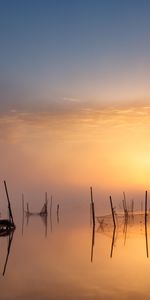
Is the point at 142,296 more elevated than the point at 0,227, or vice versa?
the point at 142,296

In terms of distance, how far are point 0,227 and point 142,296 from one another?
31226 millimetres

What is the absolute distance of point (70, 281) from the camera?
17.3 meters

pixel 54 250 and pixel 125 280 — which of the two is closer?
pixel 125 280

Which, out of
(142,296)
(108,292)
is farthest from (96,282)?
(142,296)

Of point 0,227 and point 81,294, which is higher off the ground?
point 81,294

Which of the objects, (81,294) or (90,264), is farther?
(90,264)

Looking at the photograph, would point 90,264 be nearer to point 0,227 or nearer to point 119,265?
point 119,265

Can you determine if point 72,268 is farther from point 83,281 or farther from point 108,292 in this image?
point 108,292

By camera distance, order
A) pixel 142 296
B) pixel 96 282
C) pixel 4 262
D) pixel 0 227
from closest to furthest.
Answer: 1. pixel 142 296
2. pixel 96 282
3. pixel 4 262
4. pixel 0 227

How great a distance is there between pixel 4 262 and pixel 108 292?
8865 mm

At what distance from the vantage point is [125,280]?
17281 millimetres

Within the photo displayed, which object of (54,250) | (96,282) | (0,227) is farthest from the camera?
(0,227)

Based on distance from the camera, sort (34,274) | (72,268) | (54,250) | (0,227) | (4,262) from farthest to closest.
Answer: (0,227) → (54,250) → (4,262) → (72,268) → (34,274)

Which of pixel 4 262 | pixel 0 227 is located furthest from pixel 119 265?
pixel 0 227
